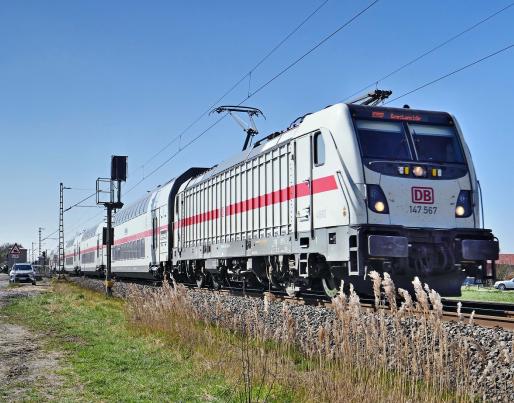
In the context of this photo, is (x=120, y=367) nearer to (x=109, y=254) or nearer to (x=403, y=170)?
(x=403, y=170)

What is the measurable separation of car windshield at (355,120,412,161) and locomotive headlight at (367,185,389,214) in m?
0.68

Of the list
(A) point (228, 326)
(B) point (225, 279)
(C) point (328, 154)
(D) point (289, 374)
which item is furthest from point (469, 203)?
(B) point (225, 279)

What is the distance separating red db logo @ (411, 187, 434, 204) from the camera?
1135 cm

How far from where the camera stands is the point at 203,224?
2034cm

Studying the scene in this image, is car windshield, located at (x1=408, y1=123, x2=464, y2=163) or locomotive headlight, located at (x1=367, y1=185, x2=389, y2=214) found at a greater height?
car windshield, located at (x1=408, y1=123, x2=464, y2=163)

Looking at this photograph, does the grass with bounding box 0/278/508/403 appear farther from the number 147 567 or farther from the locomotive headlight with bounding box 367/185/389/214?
the number 147 567

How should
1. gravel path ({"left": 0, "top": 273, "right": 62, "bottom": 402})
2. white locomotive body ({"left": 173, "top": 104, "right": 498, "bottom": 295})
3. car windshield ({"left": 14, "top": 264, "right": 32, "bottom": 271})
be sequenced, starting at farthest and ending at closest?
1. car windshield ({"left": 14, "top": 264, "right": 32, "bottom": 271})
2. white locomotive body ({"left": 173, "top": 104, "right": 498, "bottom": 295})
3. gravel path ({"left": 0, "top": 273, "right": 62, "bottom": 402})

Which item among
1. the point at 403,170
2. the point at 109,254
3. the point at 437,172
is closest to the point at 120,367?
the point at 403,170

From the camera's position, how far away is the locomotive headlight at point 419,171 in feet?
37.8

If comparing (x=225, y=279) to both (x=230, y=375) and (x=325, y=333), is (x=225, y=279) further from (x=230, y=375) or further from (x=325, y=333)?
(x=325, y=333)

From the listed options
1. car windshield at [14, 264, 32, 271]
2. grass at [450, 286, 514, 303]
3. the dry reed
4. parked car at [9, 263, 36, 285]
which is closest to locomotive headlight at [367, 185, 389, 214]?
the dry reed

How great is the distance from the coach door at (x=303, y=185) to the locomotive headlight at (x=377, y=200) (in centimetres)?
167

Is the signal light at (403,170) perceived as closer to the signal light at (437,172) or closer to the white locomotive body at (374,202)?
the white locomotive body at (374,202)

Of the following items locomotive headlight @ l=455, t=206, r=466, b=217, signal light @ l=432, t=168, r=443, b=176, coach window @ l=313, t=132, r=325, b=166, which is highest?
coach window @ l=313, t=132, r=325, b=166
